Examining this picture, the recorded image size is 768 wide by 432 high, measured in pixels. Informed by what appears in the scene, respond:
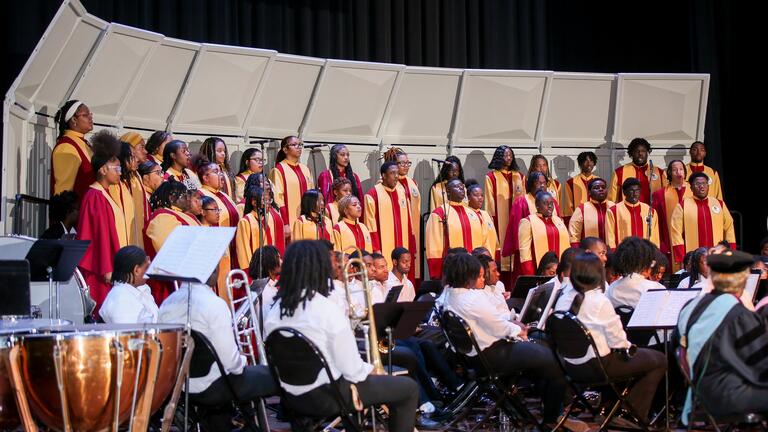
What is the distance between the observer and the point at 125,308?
596 cm

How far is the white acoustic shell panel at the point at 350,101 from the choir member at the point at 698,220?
3.86 meters

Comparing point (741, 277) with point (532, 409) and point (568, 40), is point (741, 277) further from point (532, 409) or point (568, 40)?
point (568, 40)

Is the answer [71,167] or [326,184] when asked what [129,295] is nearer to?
[71,167]

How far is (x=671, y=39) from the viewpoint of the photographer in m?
15.4

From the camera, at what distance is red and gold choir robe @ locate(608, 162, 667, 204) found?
1287cm

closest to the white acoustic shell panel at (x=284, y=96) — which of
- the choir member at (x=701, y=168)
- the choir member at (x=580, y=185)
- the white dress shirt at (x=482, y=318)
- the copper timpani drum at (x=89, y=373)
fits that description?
the choir member at (x=580, y=185)

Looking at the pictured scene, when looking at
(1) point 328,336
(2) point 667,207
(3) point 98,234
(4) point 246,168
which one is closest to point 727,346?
(1) point 328,336

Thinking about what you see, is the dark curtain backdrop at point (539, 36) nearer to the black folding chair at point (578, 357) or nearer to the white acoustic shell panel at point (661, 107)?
the white acoustic shell panel at point (661, 107)

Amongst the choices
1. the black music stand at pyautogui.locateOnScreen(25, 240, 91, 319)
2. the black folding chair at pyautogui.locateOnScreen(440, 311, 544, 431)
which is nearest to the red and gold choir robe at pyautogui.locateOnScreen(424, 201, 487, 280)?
the black folding chair at pyautogui.locateOnScreen(440, 311, 544, 431)

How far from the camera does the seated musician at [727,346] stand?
451 cm

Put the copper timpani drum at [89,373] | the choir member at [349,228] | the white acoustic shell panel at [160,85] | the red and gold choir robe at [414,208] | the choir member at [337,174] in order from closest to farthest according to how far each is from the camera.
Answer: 1. the copper timpani drum at [89,373]
2. the choir member at [349,228]
3. the white acoustic shell panel at [160,85]
4. the choir member at [337,174]
5. the red and gold choir robe at [414,208]

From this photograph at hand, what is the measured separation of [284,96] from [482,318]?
6.64m

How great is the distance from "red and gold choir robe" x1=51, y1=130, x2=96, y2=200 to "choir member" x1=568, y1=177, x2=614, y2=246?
5.92 meters

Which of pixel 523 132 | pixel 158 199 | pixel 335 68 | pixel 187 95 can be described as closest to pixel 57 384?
pixel 158 199
